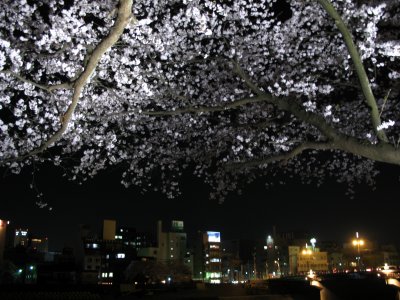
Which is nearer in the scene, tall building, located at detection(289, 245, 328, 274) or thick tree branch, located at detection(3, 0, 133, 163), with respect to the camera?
thick tree branch, located at detection(3, 0, 133, 163)

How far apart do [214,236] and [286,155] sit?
96.6 meters

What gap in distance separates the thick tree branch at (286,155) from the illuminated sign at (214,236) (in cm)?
9452

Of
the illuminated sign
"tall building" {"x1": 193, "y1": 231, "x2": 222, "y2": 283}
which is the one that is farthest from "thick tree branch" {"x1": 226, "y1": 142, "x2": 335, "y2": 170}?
the illuminated sign

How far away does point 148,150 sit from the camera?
11406mm

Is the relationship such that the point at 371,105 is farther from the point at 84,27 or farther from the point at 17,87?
the point at 17,87

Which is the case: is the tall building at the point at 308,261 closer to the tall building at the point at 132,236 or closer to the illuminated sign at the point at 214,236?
the illuminated sign at the point at 214,236

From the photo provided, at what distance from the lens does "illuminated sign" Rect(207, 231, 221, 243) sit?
10195 centimetres

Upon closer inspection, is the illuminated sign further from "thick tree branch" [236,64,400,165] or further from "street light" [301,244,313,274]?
"thick tree branch" [236,64,400,165]

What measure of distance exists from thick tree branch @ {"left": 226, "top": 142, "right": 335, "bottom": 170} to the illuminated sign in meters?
94.5

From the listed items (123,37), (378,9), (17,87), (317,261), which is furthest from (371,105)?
(317,261)

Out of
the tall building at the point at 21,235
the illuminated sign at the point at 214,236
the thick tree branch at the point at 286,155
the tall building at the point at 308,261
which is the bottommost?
the tall building at the point at 308,261

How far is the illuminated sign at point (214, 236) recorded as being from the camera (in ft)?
334

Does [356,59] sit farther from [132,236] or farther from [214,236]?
[132,236]

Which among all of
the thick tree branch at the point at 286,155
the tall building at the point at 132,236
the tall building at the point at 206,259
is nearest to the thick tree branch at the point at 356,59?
the thick tree branch at the point at 286,155
